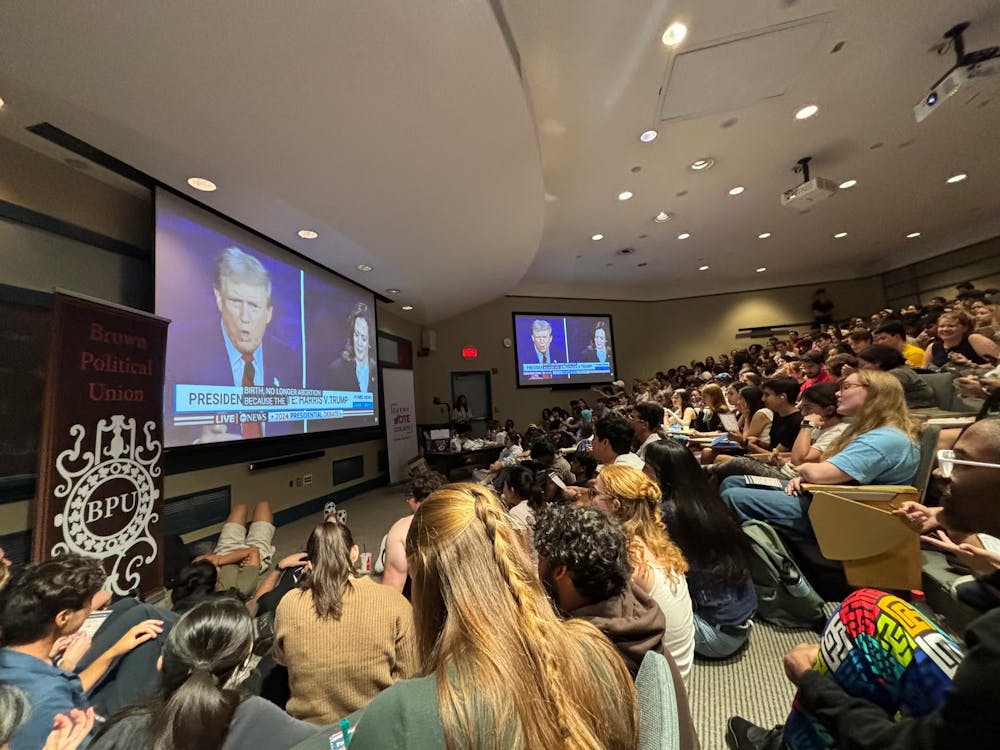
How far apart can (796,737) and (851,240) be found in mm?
9770

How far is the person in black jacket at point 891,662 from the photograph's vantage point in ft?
2.60

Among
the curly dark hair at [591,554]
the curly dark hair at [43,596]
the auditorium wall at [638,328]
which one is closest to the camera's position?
the curly dark hair at [591,554]

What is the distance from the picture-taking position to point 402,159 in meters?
3.01

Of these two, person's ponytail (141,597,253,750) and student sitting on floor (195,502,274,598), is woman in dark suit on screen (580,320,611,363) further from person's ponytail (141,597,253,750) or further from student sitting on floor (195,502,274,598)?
person's ponytail (141,597,253,750)

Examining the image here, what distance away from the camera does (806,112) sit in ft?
12.5

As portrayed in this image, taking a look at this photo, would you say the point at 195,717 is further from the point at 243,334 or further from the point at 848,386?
the point at 243,334

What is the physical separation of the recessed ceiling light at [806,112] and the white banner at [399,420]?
607 centimetres

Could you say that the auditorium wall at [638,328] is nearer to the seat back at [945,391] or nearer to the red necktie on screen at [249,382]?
the red necktie on screen at [249,382]

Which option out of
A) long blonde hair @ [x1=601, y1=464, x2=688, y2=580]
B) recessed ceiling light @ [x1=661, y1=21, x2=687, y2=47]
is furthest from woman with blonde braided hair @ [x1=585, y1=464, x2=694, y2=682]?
recessed ceiling light @ [x1=661, y1=21, x2=687, y2=47]

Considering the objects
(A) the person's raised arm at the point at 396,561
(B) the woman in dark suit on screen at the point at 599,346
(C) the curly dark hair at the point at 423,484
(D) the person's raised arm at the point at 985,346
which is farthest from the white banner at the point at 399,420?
(D) the person's raised arm at the point at 985,346

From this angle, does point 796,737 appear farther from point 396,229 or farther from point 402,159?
point 396,229

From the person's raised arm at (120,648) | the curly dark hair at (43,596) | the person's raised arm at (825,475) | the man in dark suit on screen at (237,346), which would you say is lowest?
the person's raised arm at (120,648)

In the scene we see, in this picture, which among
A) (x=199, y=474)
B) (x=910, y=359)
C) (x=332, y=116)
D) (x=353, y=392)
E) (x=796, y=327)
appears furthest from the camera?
(x=796, y=327)

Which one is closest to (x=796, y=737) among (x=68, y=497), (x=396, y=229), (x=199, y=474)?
(x=68, y=497)
